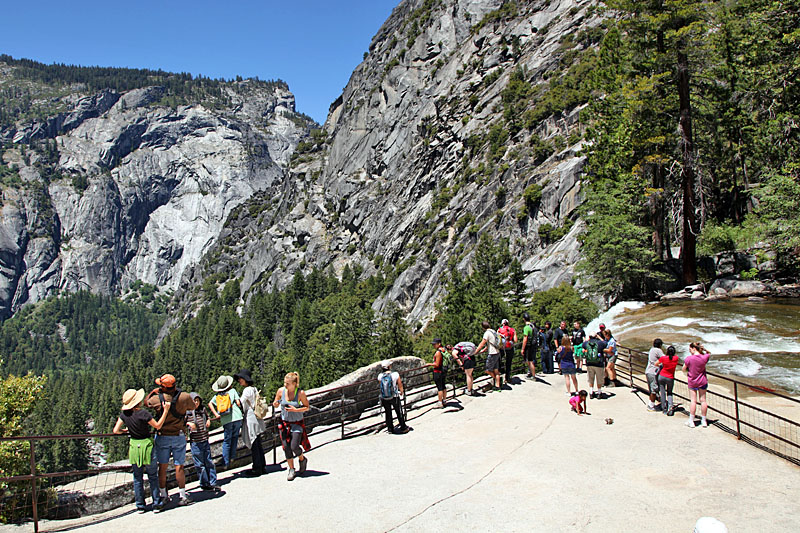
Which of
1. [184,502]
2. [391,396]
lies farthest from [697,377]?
[184,502]

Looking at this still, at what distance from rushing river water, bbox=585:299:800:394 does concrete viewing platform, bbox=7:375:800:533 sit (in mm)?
4325

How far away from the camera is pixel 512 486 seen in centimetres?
802

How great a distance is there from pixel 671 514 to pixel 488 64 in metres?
83.3

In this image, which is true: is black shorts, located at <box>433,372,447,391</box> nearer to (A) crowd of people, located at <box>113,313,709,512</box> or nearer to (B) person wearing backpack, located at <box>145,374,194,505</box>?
(A) crowd of people, located at <box>113,313,709,512</box>

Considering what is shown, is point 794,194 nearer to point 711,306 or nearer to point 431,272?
point 711,306

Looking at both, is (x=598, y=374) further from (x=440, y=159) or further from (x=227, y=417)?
(x=440, y=159)

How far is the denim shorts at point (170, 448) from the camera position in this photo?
7.71 meters

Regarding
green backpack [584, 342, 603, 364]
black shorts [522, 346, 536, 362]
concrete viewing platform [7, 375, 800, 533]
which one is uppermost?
green backpack [584, 342, 603, 364]

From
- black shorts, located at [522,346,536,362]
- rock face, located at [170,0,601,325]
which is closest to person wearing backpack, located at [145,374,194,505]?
black shorts, located at [522,346,536,362]

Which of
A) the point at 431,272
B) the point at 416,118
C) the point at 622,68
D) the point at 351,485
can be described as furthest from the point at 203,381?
the point at 351,485

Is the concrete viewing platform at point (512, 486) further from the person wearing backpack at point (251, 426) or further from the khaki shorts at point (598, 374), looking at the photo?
the khaki shorts at point (598, 374)

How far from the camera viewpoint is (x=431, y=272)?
68.2m

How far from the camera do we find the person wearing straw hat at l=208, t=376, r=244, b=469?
28.1 feet

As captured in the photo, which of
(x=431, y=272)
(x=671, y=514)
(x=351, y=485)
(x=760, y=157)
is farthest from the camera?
(x=431, y=272)
